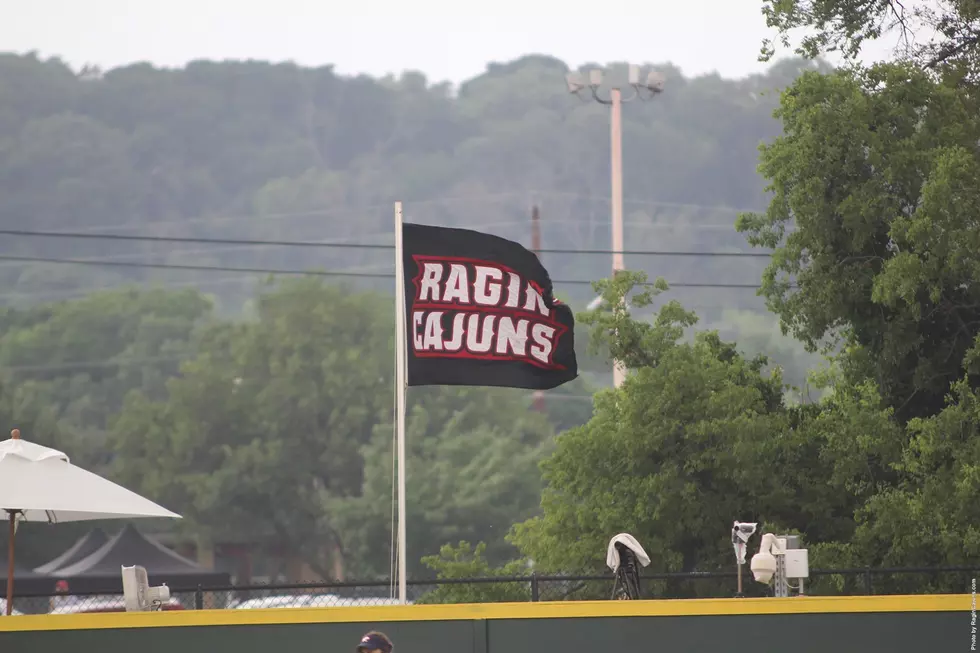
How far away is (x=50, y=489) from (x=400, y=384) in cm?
315

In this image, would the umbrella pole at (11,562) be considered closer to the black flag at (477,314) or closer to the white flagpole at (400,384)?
the white flagpole at (400,384)

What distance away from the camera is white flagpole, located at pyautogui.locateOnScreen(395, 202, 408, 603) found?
978cm

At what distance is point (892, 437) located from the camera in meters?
16.6

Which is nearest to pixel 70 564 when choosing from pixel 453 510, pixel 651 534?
pixel 651 534

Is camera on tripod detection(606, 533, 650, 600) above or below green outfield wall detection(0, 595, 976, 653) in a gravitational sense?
above

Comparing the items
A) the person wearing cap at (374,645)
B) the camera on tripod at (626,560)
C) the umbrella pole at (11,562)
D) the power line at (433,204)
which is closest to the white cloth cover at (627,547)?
the camera on tripod at (626,560)

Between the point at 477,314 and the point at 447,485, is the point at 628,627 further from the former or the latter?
the point at 447,485

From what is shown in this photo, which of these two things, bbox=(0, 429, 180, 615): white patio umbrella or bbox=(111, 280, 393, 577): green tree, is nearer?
bbox=(0, 429, 180, 615): white patio umbrella

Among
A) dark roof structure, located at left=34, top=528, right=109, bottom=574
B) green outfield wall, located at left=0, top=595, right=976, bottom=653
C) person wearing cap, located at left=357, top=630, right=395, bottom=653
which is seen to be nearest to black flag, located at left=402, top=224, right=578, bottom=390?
green outfield wall, located at left=0, top=595, right=976, bottom=653

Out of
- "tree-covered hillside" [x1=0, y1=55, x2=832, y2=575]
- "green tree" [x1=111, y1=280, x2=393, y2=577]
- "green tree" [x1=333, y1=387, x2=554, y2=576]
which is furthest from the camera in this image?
"green tree" [x1=111, y1=280, x2=393, y2=577]

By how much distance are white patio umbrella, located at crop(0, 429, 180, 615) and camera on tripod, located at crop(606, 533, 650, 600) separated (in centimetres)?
368

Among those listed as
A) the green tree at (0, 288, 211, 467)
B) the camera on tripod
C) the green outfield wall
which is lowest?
the green outfield wall

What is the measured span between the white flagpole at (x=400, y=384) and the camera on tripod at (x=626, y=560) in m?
1.78

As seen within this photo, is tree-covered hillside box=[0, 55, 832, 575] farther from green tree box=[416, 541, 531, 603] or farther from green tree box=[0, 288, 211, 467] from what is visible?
green tree box=[416, 541, 531, 603]
